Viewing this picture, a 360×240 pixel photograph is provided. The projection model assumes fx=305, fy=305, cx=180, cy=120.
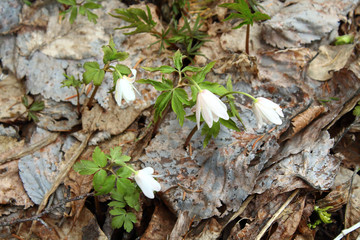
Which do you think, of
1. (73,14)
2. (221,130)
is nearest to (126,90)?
(221,130)

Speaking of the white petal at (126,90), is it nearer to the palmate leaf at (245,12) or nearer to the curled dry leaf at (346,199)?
the palmate leaf at (245,12)

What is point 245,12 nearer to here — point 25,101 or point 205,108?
point 205,108

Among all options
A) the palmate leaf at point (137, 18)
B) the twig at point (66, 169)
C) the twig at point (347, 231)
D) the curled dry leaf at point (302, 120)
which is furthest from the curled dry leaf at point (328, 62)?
the twig at point (66, 169)

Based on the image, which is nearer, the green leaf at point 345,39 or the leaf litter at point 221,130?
the leaf litter at point 221,130

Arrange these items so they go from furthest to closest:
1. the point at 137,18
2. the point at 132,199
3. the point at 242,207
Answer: the point at 137,18 → the point at 242,207 → the point at 132,199

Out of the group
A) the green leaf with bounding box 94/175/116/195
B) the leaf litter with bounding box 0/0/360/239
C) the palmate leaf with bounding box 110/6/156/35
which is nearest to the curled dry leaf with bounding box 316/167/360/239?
the leaf litter with bounding box 0/0/360/239

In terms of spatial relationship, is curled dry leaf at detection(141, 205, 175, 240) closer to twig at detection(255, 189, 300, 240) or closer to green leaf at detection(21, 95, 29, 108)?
twig at detection(255, 189, 300, 240)

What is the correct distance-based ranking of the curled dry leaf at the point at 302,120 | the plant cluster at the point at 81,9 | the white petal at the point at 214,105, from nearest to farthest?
the white petal at the point at 214,105 → the curled dry leaf at the point at 302,120 → the plant cluster at the point at 81,9

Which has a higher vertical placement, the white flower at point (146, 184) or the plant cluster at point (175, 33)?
the plant cluster at point (175, 33)
